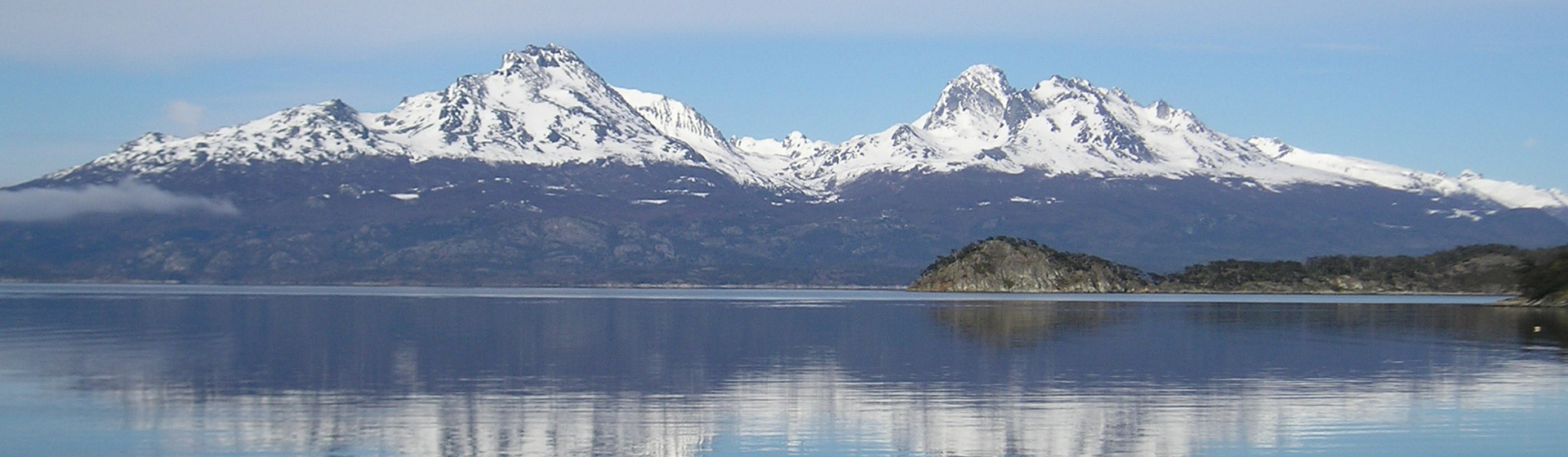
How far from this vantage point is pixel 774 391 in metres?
57.3

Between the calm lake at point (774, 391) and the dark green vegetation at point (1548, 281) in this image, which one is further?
the dark green vegetation at point (1548, 281)

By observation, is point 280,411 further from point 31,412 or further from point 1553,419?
point 1553,419

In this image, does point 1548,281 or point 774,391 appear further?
point 1548,281

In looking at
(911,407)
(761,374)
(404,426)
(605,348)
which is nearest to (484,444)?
(404,426)

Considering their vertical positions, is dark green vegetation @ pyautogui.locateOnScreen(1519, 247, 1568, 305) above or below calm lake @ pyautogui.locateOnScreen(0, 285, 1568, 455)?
above

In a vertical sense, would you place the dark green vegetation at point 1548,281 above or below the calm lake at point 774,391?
above

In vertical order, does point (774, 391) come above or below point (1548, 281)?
below

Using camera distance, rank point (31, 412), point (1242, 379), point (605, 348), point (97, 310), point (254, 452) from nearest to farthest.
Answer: point (254, 452), point (31, 412), point (1242, 379), point (605, 348), point (97, 310)

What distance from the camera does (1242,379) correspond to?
6328 centimetres

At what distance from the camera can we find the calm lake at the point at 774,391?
42.3 m

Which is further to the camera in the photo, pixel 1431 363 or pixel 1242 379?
pixel 1431 363

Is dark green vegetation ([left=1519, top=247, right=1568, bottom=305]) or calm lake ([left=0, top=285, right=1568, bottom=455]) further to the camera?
dark green vegetation ([left=1519, top=247, right=1568, bottom=305])

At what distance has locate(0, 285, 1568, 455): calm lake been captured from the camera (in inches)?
1665

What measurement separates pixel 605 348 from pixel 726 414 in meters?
35.7
